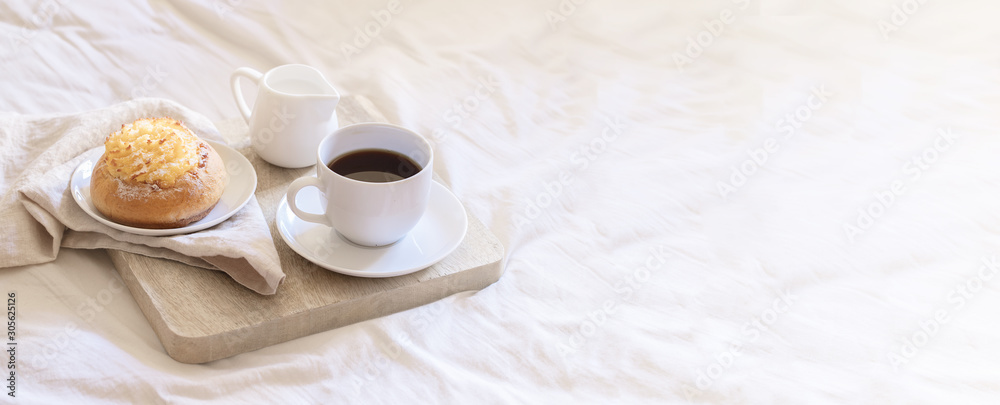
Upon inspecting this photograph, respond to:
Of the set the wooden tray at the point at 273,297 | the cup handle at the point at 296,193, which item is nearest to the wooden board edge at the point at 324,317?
the wooden tray at the point at 273,297

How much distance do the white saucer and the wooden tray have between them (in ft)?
0.06

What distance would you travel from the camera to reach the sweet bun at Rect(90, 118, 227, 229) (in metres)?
0.78

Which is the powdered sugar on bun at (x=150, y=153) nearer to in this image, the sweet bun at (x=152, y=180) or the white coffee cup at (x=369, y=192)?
the sweet bun at (x=152, y=180)

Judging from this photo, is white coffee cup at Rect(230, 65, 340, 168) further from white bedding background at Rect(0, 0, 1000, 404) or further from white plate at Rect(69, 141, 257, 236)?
white bedding background at Rect(0, 0, 1000, 404)

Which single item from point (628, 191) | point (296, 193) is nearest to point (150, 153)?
point (296, 193)

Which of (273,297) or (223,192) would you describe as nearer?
(273,297)

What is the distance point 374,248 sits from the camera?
32.9 inches

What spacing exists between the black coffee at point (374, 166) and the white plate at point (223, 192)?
0.41 ft

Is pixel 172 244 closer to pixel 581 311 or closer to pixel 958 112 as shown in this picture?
pixel 581 311

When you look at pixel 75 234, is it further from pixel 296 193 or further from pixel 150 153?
pixel 296 193

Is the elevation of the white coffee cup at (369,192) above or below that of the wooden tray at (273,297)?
above

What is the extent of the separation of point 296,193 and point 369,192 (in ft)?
0.31

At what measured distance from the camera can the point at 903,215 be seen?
103cm

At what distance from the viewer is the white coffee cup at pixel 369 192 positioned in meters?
0.77
